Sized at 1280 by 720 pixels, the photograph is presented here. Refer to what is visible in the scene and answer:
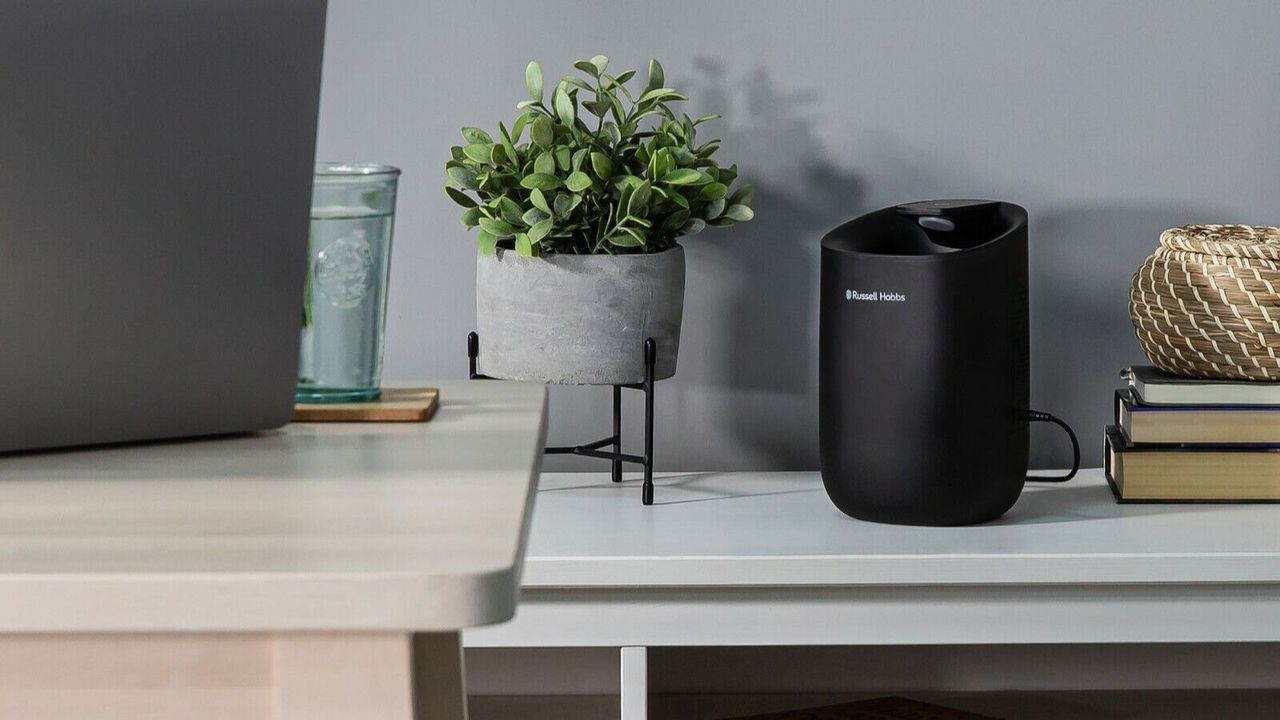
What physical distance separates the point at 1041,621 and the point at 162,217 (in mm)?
1006

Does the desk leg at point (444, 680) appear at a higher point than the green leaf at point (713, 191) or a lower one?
lower

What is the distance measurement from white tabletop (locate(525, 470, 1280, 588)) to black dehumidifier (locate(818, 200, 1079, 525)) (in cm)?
4

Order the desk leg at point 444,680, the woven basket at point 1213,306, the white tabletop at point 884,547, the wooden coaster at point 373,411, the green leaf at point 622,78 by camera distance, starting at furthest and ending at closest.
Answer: the green leaf at point 622,78, the woven basket at point 1213,306, the white tabletop at point 884,547, the wooden coaster at point 373,411, the desk leg at point 444,680

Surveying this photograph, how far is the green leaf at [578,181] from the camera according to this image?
1408mm

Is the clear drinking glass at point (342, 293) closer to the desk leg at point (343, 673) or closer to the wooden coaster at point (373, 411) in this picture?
the wooden coaster at point (373, 411)

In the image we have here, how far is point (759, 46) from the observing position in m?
1.66

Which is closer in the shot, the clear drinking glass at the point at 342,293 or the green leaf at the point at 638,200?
the clear drinking glass at the point at 342,293

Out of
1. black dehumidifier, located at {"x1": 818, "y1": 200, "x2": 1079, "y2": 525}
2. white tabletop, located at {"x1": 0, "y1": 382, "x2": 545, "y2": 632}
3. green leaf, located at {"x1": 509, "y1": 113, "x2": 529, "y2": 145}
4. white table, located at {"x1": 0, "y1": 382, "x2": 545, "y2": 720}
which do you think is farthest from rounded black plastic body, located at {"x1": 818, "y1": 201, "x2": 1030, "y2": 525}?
white table, located at {"x1": 0, "y1": 382, "x2": 545, "y2": 720}

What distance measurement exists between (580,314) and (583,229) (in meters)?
0.10

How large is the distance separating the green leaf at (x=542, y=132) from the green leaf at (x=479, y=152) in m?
0.06

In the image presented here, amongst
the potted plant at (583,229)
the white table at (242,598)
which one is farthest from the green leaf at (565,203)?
the white table at (242,598)

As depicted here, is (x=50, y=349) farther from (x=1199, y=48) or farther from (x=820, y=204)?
(x=1199, y=48)

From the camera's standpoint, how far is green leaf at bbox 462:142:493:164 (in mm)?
1478

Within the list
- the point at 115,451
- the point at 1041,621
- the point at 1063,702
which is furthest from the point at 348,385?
the point at 1063,702
